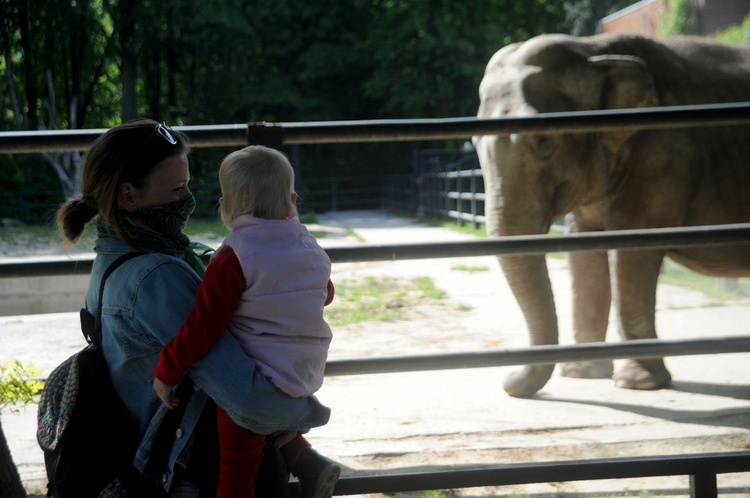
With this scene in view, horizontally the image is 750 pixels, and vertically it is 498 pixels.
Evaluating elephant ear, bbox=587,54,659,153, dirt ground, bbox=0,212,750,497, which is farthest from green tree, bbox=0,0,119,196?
elephant ear, bbox=587,54,659,153

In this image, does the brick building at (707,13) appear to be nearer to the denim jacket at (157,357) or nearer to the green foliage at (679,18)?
the green foliage at (679,18)

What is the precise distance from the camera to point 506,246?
2.67 m

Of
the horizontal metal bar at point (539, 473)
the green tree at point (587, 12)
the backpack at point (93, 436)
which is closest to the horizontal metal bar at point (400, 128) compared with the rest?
the backpack at point (93, 436)

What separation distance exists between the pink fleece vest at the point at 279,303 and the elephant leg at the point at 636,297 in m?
3.30

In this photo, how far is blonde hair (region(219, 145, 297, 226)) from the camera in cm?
181

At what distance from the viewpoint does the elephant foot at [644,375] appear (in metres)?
4.69

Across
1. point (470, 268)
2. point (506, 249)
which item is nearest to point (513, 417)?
point (506, 249)

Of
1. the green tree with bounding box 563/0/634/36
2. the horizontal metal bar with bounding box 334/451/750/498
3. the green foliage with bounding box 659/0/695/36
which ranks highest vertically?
the green tree with bounding box 563/0/634/36

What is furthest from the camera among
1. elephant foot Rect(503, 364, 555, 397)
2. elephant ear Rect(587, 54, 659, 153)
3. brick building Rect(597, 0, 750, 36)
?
brick building Rect(597, 0, 750, 36)

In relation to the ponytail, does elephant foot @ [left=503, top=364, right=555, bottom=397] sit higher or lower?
lower

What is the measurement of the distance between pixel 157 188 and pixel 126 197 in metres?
0.06

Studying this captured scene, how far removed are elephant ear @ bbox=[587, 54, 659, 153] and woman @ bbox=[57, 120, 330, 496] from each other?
368 cm

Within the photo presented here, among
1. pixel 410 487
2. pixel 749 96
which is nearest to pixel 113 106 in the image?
pixel 749 96

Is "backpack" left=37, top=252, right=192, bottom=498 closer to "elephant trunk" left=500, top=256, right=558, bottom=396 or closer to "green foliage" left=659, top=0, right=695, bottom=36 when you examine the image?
"elephant trunk" left=500, top=256, right=558, bottom=396
